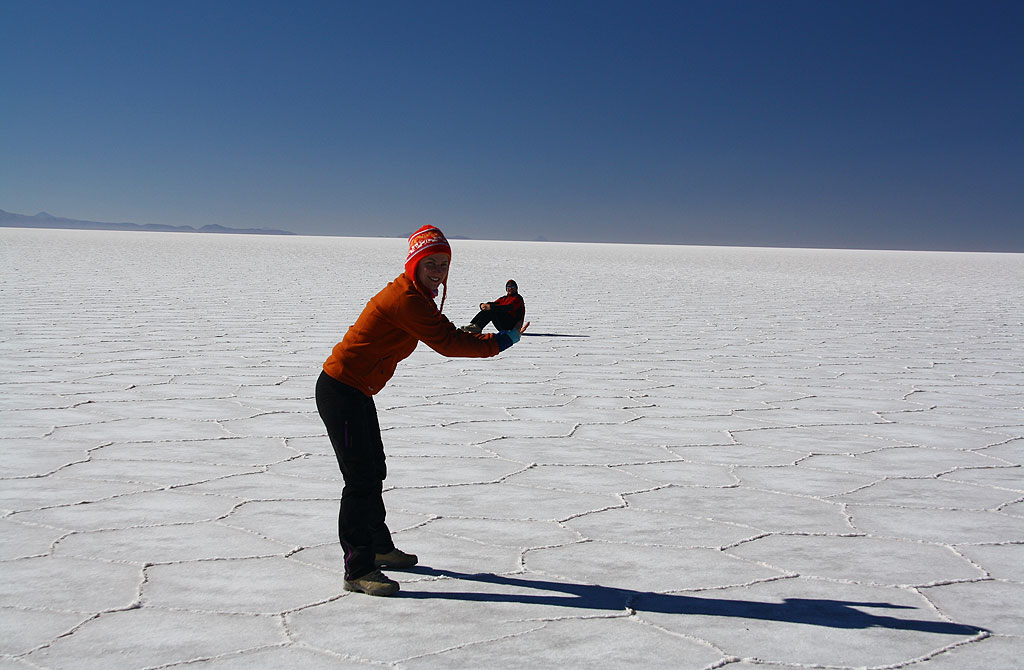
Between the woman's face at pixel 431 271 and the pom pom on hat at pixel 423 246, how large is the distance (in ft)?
0.03

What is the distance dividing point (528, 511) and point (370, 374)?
3.05ft

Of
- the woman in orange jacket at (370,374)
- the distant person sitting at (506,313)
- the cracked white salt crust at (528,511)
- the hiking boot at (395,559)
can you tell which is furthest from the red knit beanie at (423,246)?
the distant person sitting at (506,313)

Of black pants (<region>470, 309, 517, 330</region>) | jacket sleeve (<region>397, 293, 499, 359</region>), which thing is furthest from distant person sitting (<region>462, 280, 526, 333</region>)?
jacket sleeve (<region>397, 293, 499, 359</region>)

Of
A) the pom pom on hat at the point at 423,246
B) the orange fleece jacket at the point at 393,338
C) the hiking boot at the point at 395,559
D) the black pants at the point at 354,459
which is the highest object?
the pom pom on hat at the point at 423,246

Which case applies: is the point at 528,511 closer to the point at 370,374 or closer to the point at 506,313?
the point at 370,374

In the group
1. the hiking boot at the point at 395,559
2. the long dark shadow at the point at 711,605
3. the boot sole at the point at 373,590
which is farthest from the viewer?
the hiking boot at the point at 395,559

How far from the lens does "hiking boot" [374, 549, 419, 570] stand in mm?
2576

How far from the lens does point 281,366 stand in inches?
247

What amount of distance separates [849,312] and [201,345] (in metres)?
7.74

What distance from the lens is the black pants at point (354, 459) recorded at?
96.0 inches

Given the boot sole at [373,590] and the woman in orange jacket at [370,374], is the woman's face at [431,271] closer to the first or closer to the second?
the woman in orange jacket at [370,374]

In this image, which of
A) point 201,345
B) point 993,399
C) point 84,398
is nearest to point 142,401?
point 84,398

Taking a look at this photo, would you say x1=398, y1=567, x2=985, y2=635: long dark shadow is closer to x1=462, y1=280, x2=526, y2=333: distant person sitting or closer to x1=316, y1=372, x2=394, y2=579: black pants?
x1=316, y1=372, x2=394, y2=579: black pants

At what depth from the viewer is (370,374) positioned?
2459mm
